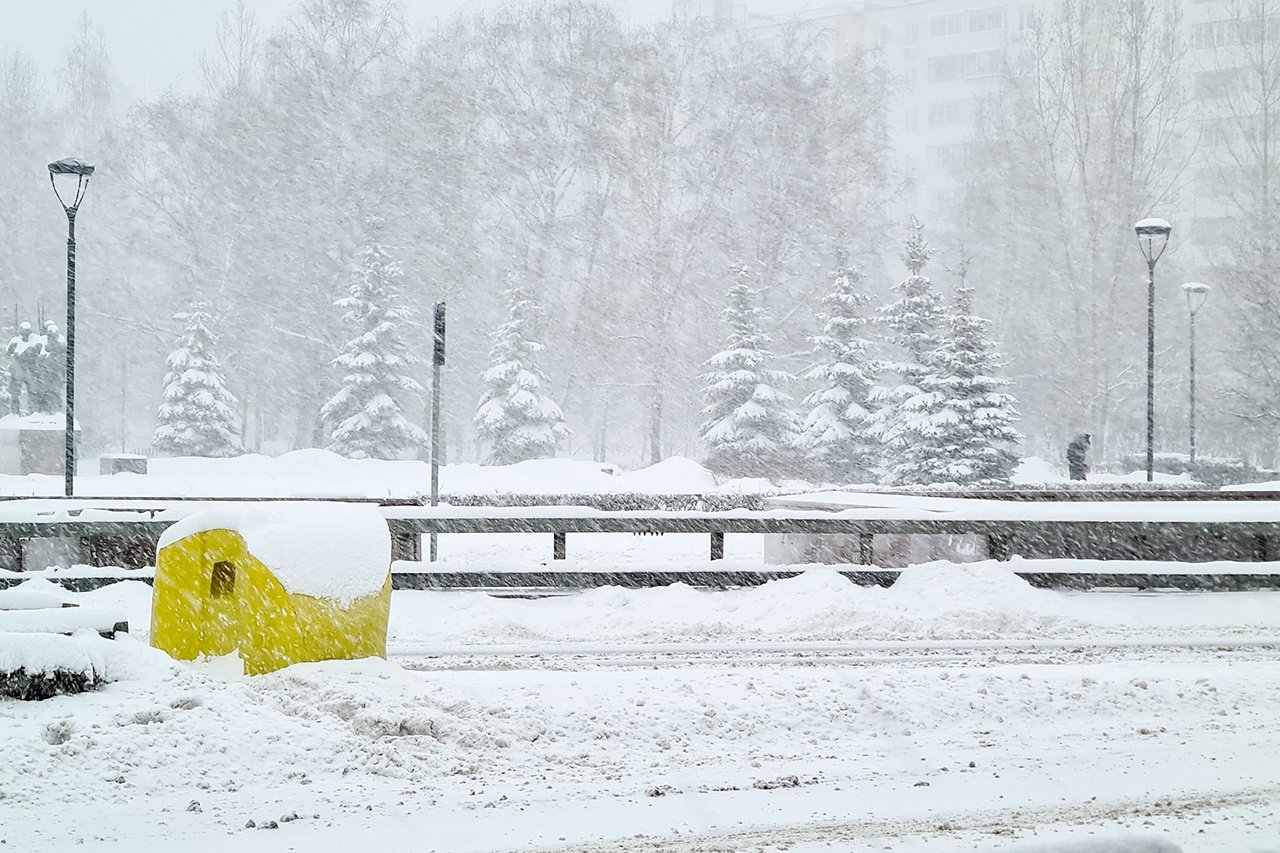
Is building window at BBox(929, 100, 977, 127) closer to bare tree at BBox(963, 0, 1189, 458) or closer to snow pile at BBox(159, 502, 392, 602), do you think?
bare tree at BBox(963, 0, 1189, 458)

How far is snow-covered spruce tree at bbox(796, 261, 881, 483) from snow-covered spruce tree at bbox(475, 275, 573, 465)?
31.6ft

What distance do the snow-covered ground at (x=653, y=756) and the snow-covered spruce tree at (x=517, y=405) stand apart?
33.8 m

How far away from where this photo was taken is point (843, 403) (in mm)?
40312

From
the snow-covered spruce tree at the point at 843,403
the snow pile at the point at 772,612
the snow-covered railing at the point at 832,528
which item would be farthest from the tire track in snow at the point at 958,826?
the snow-covered spruce tree at the point at 843,403

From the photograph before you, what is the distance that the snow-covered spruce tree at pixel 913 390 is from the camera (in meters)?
34.8

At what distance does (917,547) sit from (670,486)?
18.9 meters

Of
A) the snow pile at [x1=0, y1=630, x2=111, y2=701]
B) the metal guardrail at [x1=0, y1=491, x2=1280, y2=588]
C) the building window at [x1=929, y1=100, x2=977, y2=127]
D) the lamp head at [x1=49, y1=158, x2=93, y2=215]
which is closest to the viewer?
the snow pile at [x1=0, y1=630, x2=111, y2=701]

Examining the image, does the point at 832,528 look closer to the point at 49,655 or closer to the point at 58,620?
the point at 58,620

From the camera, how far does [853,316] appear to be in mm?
40781

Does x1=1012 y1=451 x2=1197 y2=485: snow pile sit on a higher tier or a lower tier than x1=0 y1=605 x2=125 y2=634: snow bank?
higher

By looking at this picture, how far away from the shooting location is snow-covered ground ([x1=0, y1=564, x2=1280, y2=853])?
205 inches

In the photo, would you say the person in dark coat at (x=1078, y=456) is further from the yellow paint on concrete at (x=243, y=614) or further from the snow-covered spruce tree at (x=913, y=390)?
the yellow paint on concrete at (x=243, y=614)

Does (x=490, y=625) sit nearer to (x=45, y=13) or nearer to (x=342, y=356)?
(x=342, y=356)

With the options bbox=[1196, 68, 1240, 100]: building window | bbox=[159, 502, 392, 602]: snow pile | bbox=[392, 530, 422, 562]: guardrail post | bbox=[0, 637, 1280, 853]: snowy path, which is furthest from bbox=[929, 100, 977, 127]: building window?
bbox=[159, 502, 392, 602]: snow pile
